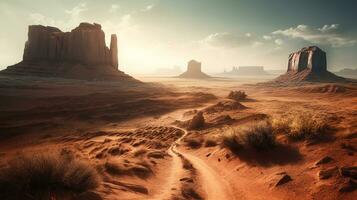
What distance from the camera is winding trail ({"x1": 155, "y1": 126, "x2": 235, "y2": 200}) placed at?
582cm

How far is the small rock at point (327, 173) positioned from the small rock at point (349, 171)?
196mm

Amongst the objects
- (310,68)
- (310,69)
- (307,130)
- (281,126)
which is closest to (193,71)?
(310,68)

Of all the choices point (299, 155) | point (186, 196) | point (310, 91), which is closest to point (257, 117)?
point (299, 155)

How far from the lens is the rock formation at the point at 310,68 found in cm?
8438

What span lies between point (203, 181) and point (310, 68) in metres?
93.8

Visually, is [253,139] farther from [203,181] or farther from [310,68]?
[310,68]

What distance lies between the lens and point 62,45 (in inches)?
2625

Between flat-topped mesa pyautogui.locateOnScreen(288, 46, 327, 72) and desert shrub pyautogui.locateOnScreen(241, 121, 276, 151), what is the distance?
90.6 meters

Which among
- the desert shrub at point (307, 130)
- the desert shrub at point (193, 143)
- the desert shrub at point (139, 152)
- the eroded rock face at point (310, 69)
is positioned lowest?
the desert shrub at point (139, 152)

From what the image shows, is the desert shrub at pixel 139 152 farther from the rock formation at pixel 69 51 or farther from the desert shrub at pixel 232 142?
the rock formation at pixel 69 51

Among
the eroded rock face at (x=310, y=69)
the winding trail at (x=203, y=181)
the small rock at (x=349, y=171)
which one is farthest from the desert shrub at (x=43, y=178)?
the eroded rock face at (x=310, y=69)

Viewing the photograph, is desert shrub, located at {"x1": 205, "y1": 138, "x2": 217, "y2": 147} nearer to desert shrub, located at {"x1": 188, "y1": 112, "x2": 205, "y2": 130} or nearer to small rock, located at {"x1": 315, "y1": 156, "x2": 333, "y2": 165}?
desert shrub, located at {"x1": 188, "y1": 112, "x2": 205, "y2": 130}

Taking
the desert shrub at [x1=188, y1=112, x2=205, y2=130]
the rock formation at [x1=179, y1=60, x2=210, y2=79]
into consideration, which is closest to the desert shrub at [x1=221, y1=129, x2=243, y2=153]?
the desert shrub at [x1=188, y1=112, x2=205, y2=130]

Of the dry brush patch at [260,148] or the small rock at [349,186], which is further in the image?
the dry brush patch at [260,148]
